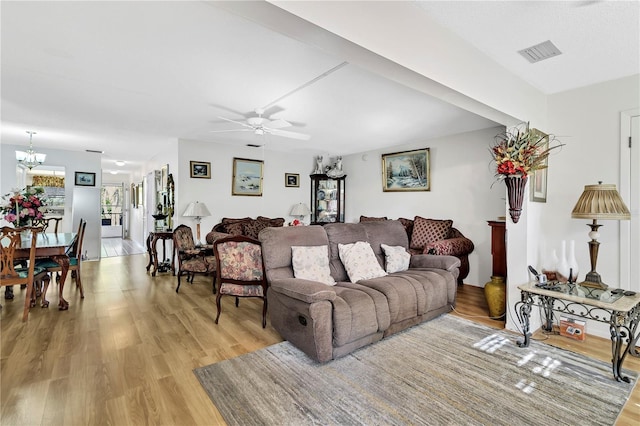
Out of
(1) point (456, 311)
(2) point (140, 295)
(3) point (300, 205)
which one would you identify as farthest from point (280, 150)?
(1) point (456, 311)

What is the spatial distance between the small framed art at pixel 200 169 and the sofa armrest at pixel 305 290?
383cm

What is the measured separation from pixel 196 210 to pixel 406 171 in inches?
160

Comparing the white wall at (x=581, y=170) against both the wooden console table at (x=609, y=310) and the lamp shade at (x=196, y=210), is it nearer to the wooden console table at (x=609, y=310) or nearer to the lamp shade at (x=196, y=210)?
the wooden console table at (x=609, y=310)

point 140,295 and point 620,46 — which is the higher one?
point 620,46

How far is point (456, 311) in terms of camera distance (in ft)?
12.0

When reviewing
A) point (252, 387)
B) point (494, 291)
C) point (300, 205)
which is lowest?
point (252, 387)

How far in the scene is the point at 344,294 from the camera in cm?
269

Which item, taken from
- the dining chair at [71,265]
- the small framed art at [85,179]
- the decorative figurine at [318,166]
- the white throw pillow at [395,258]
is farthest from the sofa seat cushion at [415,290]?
the small framed art at [85,179]

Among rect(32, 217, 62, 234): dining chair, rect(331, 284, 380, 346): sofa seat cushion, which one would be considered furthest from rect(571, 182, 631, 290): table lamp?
rect(32, 217, 62, 234): dining chair

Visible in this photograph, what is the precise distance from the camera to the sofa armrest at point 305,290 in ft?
7.80

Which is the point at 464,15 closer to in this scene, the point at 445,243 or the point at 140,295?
the point at 445,243

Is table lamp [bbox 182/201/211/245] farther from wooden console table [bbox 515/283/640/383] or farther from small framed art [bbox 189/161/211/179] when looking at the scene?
wooden console table [bbox 515/283/640/383]

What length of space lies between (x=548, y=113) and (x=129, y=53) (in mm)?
4245

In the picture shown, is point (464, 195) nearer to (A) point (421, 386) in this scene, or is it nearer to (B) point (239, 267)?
(A) point (421, 386)
